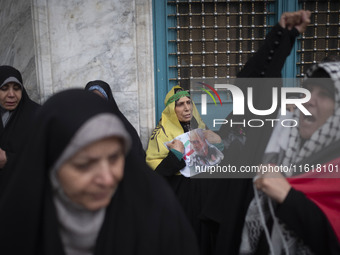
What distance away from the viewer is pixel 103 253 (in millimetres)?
951

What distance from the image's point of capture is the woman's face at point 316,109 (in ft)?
3.77

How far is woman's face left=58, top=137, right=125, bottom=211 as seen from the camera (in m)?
0.89

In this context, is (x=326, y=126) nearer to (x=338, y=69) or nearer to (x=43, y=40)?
(x=338, y=69)

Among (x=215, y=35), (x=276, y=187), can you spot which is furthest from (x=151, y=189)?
(x=215, y=35)

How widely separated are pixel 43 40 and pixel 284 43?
2.79 meters

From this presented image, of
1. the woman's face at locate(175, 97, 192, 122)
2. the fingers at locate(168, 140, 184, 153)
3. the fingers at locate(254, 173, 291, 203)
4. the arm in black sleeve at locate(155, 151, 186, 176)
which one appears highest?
the woman's face at locate(175, 97, 192, 122)

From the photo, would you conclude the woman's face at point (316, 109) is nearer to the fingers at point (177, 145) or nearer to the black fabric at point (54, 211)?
the black fabric at point (54, 211)

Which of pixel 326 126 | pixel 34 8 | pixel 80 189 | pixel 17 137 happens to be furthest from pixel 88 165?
pixel 34 8

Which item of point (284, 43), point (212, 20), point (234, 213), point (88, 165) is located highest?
point (212, 20)

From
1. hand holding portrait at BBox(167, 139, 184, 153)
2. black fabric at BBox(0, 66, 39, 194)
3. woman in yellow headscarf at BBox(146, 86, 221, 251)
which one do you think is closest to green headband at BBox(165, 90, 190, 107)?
woman in yellow headscarf at BBox(146, 86, 221, 251)

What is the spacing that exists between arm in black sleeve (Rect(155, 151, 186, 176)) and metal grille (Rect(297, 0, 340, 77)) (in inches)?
86.7

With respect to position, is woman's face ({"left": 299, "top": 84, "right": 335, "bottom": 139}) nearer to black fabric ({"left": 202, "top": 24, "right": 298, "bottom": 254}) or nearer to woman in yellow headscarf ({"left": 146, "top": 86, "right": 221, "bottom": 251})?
black fabric ({"left": 202, "top": 24, "right": 298, "bottom": 254})

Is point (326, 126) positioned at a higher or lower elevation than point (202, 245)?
higher

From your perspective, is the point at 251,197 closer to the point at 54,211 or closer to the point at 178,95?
the point at 54,211
